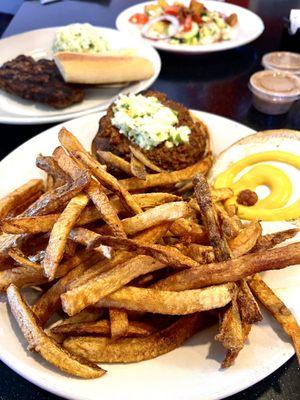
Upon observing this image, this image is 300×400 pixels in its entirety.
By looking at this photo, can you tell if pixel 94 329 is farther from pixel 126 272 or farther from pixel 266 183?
pixel 266 183

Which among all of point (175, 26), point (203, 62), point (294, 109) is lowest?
point (294, 109)

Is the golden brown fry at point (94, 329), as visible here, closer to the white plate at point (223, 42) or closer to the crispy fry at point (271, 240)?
the crispy fry at point (271, 240)

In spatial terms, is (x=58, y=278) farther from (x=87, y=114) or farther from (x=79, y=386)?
(x=87, y=114)

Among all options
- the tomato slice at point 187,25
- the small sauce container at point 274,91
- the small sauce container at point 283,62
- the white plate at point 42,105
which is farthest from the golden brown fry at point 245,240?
the tomato slice at point 187,25

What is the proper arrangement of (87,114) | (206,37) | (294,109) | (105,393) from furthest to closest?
(206,37)
(294,109)
(87,114)
(105,393)

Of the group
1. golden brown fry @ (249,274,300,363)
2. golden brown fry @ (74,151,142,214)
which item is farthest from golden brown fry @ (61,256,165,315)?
golden brown fry @ (249,274,300,363)

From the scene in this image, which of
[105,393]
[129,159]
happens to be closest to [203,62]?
[129,159]
